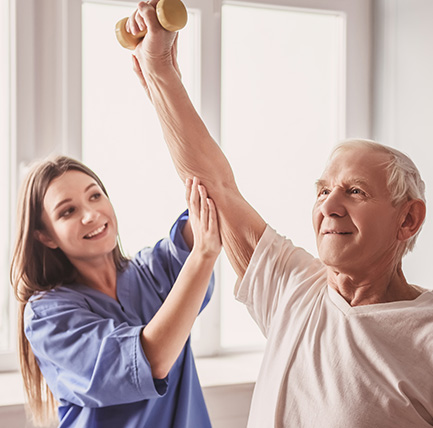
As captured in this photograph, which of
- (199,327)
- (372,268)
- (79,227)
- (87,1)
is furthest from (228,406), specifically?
(87,1)

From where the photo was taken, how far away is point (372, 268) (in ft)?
3.25

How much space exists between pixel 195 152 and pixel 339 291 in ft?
1.19

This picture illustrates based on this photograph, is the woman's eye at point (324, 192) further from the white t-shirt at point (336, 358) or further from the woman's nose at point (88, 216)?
the woman's nose at point (88, 216)

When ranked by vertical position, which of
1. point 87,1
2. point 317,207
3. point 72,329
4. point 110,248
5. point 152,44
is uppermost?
point 87,1

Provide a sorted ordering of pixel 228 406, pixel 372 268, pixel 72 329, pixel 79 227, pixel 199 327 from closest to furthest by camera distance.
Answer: pixel 372 268, pixel 72 329, pixel 79 227, pixel 228 406, pixel 199 327

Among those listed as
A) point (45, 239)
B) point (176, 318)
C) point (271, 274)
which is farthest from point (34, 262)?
point (271, 274)

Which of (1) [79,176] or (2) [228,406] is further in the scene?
(2) [228,406]

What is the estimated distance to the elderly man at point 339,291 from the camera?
36.0 inches

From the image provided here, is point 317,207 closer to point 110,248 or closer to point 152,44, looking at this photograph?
point 152,44

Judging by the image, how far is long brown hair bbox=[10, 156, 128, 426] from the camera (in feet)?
4.75

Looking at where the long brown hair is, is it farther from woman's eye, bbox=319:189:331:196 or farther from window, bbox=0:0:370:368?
woman's eye, bbox=319:189:331:196

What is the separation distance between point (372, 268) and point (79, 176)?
2.61ft

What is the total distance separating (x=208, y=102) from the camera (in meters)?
2.00

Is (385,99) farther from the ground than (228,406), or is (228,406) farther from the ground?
(385,99)
